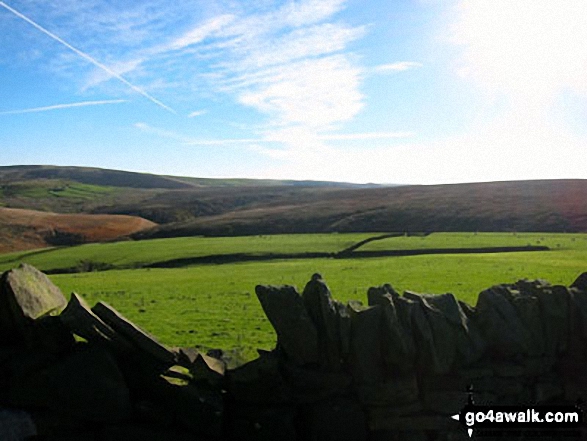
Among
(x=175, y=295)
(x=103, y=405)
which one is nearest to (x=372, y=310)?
(x=103, y=405)

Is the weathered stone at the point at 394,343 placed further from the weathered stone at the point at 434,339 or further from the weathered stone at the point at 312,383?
the weathered stone at the point at 312,383

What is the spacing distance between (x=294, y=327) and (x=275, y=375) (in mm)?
772

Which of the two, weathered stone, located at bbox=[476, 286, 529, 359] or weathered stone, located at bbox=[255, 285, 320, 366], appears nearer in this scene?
weathered stone, located at bbox=[255, 285, 320, 366]

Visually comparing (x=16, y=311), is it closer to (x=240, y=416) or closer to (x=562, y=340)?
(x=240, y=416)

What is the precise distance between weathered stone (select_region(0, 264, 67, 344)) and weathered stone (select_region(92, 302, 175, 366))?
849 millimetres

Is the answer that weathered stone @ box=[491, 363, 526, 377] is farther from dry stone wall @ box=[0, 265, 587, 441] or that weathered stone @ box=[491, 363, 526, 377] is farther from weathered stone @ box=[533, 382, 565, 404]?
weathered stone @ box=[533, 382, 565, 404]

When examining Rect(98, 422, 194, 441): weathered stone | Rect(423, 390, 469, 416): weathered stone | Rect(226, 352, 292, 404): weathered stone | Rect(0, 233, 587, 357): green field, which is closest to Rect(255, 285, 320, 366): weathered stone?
Rect(226, 352, 292, 404): weathered stone

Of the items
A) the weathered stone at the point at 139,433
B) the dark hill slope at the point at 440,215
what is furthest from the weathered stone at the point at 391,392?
the dark hill slope at the point at 440,215

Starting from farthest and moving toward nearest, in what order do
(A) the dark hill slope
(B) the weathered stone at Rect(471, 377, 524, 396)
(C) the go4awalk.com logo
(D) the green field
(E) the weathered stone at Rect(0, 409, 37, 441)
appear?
(A) the dark hill slope < (D) the green field < (B) the weathered stone at Rect(471, 377, 524, 396) < (C) the go4awalk.com logo < (E) the weathered stone at Rect(0, 409, 37, 441)

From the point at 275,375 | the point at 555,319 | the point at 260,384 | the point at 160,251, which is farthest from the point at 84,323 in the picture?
the point at 160,251

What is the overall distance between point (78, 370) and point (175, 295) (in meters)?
17.4

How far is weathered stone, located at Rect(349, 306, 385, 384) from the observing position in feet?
26.6

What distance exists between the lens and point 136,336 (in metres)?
8.23

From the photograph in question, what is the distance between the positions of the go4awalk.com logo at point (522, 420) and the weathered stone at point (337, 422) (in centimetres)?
151
